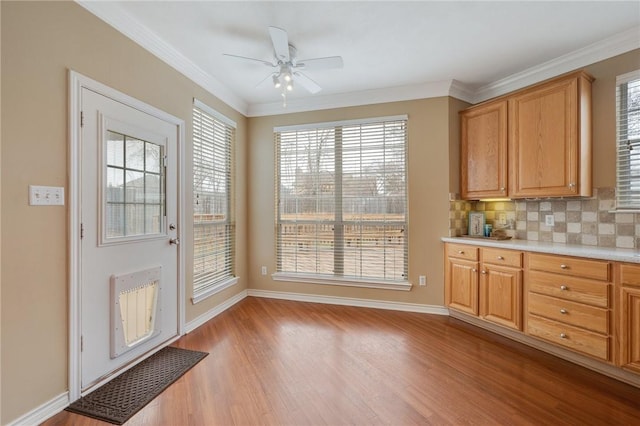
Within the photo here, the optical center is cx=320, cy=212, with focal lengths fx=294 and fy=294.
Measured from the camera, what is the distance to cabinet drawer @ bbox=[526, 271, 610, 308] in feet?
7.18

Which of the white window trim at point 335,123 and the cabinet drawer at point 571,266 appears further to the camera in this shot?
the white window trim at point 335,123

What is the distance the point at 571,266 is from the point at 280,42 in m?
2.88

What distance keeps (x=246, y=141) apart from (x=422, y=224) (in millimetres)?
2637

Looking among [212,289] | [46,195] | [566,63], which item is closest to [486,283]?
[566,63]

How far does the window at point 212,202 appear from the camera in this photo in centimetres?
320

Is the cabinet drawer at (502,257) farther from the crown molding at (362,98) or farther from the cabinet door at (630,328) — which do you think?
the crown molding at (362,98)

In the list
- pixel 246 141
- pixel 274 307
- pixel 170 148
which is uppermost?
pixel 246 141

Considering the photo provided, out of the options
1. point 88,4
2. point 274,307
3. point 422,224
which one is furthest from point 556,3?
point 274,307

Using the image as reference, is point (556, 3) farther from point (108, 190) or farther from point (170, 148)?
point (108, 190)

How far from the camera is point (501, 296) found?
284 centimetres

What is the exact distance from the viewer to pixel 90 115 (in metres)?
2.03

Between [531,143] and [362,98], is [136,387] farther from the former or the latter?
[531,143]

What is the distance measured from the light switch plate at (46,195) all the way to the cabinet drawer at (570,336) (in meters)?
3.73

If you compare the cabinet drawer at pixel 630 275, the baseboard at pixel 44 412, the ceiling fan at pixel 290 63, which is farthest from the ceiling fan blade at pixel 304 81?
the baseboard at pixel 44 412
